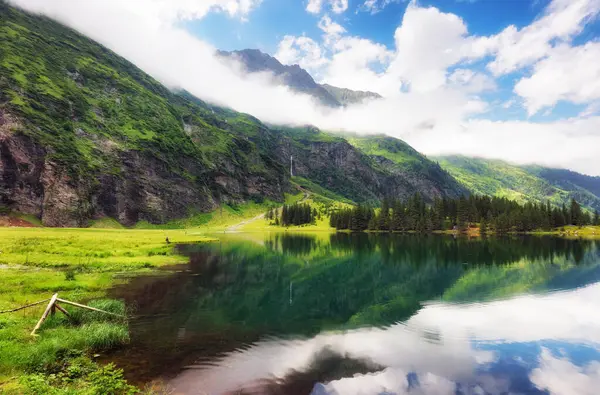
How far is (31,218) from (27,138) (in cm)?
4818

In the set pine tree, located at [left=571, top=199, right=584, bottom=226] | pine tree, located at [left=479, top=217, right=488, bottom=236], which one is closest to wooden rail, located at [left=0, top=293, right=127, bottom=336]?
pine tree, located at [left=479, top=217, right=488, bottom=236]

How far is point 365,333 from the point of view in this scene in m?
30.8

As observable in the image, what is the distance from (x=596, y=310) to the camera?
1601 inches

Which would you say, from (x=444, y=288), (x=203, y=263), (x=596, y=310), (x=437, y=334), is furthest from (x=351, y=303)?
(x=203, y=263)

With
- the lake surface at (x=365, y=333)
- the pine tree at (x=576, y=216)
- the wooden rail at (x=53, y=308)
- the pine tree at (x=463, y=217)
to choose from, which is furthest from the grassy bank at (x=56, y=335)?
the pine tree at (x=576, y=216)

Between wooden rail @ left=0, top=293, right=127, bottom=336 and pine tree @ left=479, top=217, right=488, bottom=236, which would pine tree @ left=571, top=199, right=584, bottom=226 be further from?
wooden rail @ left=0, top=293, right=127, bottom=336

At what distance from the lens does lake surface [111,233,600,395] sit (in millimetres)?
21203

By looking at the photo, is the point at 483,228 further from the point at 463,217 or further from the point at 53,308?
the point at 53,308

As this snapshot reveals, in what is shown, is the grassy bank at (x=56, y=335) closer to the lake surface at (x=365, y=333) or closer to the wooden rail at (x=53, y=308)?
the wooden rail at (x=53, y=308)

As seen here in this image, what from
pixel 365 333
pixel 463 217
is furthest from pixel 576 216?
pixel 365 333

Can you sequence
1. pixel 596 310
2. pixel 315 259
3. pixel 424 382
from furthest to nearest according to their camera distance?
pixel 315 259, pixel 596 310, pixel 424 382

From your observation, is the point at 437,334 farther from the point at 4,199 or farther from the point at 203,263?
the point at 4,199

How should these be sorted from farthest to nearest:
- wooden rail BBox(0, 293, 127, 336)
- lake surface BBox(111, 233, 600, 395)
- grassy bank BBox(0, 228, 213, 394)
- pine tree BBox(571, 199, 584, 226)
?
pine tree BBox(571, 199, 584, 226) → wooden rail BBox(0, 293, 127, 336) → lake surface BBox(111, 233, 600, 395) → grassy bank BBox(0, 228, 213, 394)

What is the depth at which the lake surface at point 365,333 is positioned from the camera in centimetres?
2120
